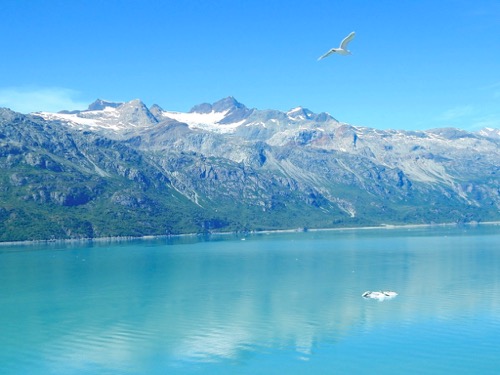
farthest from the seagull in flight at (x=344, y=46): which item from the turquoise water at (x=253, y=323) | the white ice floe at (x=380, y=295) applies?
the white ice floe at (x=380, y=295)

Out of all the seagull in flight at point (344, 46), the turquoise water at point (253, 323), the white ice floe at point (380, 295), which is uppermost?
the seagull in flight at point (344, 46)

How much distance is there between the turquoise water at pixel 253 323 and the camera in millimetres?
72500

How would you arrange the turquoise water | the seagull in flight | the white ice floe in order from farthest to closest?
the white ice floe
the turquoise water
the seagull in flight

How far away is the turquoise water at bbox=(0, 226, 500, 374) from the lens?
7250 centimetres

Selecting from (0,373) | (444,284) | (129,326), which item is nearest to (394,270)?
(444,284)

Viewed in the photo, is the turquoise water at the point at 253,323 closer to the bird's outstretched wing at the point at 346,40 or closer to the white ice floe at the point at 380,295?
the white ice floe at the point at 380,295

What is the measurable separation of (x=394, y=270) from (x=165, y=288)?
215ft

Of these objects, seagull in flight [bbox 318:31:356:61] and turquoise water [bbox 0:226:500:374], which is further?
turquoise water [bbox 0:226:500:374]

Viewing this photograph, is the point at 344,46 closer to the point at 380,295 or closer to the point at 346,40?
the point at 346,40

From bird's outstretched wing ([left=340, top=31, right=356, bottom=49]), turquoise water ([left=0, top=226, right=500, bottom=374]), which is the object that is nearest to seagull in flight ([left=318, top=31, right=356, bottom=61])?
bird's outstretched wing ([left=340, top=31, right=356, bottom=49])

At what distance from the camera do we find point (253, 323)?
307 feet

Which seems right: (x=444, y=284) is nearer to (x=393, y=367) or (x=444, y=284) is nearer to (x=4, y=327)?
(x=393, y=367)

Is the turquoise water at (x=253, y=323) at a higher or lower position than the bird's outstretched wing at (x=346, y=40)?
lower

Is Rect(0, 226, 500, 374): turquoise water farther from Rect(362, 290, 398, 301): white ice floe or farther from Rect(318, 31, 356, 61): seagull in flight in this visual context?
Rect(318, 31, 356, 61): seagull in flight
